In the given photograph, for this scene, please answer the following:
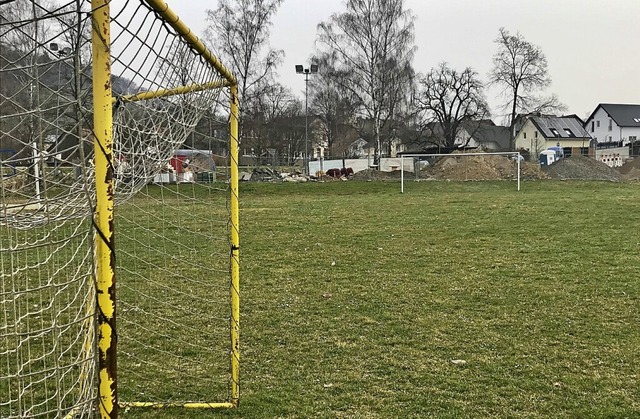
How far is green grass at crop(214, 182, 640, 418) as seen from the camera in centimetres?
330

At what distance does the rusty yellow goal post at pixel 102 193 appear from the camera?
1750 millimetres

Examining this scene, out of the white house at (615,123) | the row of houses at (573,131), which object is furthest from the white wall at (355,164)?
the white house at (615,123)

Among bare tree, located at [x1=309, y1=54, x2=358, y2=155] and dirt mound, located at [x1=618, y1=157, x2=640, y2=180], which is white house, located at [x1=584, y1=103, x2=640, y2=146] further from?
dirt mound, located at [x1=618, y1=157, x2=640, y2=180]

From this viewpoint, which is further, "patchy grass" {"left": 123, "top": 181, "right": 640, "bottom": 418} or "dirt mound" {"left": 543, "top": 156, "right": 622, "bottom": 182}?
"dirt mound" {"left": 543, "top": 156, "right": 622, "bottom": 182}

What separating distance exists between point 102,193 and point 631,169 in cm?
3298

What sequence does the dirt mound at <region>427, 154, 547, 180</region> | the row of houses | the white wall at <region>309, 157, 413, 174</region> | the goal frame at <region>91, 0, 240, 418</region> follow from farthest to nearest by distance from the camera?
the row of houses < the white wall at <region>309, 157, 413, 174</region> < the dirt mound at <region>427, 154, 547, 180</region> < the goal frame at <region>91, 0, 240, 418</region>

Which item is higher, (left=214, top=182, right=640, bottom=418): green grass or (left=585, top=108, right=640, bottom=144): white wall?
(left=585, top=108, right=640, bottom=144): white wall

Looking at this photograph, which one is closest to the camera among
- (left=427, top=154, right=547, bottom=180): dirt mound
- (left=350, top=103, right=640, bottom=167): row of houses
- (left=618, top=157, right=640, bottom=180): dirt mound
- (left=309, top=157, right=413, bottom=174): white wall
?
(left=427, top=154, right=547, bottom=180): dirt mound

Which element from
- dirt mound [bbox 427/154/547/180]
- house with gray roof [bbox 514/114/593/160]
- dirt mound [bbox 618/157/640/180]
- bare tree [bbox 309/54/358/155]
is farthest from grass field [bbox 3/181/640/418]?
house with gray roof [bbox 514/114/593/160]

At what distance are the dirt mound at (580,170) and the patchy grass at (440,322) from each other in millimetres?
17740

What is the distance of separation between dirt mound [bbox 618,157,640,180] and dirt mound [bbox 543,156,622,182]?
1.64 m

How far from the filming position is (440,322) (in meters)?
4.71

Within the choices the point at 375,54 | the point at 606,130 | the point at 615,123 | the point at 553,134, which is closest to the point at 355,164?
the point at 375,54

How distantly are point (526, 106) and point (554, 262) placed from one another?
119ft
